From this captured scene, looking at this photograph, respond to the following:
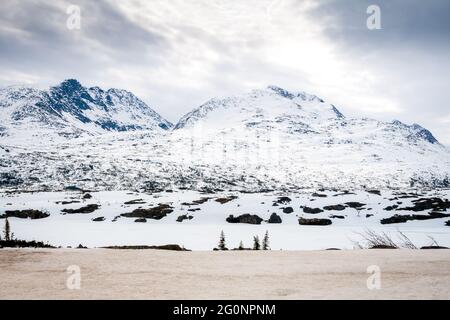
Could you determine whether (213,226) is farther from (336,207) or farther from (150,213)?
(336,207)

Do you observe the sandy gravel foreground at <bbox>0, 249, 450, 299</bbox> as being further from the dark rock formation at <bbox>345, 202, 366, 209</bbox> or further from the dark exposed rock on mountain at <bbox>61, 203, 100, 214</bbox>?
the dark rock formation at <bbox>345, 202, 366, 209</bbox>

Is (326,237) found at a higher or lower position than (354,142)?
lower

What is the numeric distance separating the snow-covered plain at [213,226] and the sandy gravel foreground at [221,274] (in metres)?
8.68

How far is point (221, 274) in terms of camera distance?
223 inches

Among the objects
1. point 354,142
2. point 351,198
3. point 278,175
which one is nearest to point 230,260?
point 351,198

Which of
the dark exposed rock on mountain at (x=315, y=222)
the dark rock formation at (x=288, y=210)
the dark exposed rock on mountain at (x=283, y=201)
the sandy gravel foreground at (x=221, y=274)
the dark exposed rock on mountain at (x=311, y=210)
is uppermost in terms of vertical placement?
the sandy gravel foreground at (x=221, y=274)

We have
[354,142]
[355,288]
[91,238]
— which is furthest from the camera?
[354,142]

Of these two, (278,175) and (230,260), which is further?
(278,175)

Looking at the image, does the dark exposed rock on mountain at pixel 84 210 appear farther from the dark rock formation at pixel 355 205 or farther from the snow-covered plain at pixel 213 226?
the dark rock formation at pixel 355 205

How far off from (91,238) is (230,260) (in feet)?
59.4

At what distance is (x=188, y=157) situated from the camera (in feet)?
415

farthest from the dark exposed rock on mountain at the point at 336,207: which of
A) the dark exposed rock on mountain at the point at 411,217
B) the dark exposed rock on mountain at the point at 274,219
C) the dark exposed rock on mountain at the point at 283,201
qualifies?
the dark exposed rock on mountain at the point at 274,219

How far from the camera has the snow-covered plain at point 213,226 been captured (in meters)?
22.6
